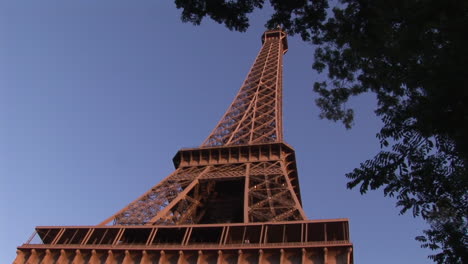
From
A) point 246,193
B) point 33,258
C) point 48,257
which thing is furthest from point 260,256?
point 33,258

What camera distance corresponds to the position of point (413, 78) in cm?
805

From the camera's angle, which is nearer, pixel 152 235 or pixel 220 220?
pixel 152 235

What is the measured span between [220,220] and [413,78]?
27826mm

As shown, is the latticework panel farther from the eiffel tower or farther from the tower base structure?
the tower base structure

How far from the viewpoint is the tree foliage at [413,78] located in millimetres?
7523

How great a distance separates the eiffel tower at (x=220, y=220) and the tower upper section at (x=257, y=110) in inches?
8.0

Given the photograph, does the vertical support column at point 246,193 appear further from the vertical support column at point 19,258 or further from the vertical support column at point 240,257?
the vertical support column at point 19,258

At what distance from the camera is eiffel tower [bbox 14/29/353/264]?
20.3 metres

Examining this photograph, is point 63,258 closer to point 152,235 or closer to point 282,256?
point 152,235

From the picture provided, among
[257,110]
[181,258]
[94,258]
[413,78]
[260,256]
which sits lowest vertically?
[94,258]

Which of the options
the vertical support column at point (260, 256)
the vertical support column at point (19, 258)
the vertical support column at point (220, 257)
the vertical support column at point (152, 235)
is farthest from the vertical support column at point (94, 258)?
the vertical support column at point (260, 256)

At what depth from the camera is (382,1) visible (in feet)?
30.9

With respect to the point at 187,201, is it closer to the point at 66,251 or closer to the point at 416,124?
the point at 66,251

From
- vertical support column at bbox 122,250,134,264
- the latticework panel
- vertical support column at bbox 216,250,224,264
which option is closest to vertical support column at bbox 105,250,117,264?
vertical support column at bbox 122,250,134,264
